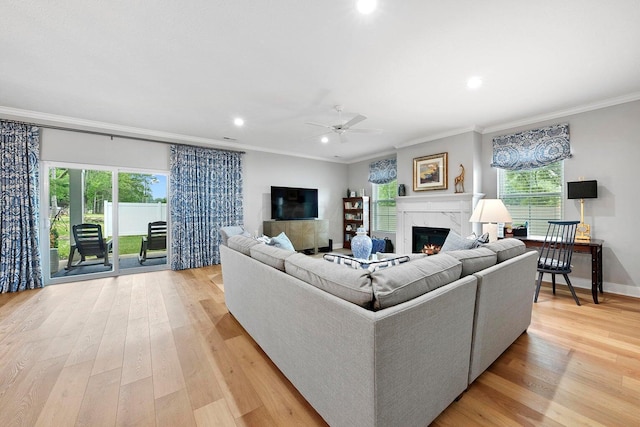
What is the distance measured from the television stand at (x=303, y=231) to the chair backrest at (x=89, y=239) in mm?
2954

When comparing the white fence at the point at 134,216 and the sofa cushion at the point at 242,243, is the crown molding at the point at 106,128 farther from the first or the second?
the sofa cushion at the point at 242,243

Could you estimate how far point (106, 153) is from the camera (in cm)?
432

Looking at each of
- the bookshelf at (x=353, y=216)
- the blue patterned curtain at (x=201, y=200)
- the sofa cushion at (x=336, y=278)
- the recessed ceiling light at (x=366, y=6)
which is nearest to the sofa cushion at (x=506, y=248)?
the sofa cushion at (x=336, y=278)

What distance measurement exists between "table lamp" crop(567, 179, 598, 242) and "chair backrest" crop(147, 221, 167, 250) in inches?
264

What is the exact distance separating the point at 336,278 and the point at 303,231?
4.87 m

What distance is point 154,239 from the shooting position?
15.8 feet

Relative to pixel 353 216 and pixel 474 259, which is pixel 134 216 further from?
pixel 474 259

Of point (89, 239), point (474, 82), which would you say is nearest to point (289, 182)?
point (89, 239)

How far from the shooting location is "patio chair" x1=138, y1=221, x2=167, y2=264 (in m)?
4.76

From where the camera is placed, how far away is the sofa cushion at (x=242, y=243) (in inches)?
93.5

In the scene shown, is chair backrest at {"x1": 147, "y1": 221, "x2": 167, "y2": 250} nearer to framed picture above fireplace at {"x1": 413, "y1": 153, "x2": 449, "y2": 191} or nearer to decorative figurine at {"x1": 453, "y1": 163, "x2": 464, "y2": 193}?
framed picture above fireplace at {"x1": 413, "y1": 153, "x2": 449, "y2": 191}

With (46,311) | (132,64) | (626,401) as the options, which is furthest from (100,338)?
(626,401)

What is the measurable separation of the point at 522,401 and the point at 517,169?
12.6 feet

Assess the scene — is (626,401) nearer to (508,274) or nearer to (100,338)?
(508,274)
